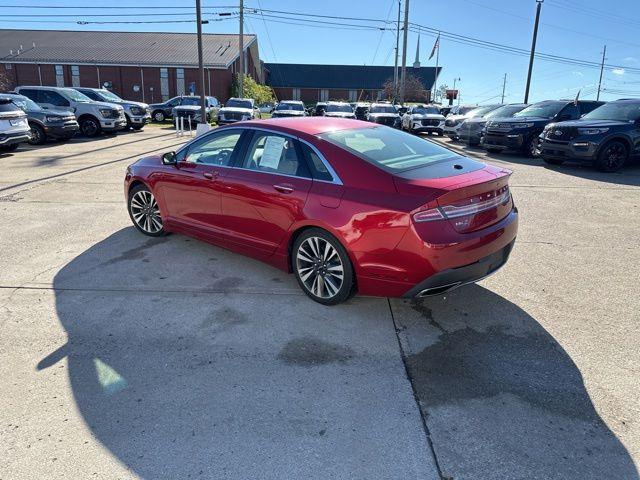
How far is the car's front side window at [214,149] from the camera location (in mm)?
5234

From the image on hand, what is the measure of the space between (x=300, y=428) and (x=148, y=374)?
1.20m

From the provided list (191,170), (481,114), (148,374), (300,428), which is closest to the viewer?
(300,428)

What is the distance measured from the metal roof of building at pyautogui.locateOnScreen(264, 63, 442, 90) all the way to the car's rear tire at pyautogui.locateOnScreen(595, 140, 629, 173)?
68.6 m

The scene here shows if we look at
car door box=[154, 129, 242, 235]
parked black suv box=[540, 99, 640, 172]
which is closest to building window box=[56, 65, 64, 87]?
parked black suv box=[540, 99, 640, 172]

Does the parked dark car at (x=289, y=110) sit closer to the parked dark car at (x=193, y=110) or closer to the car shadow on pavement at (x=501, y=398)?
the parked dark car at (x=193, y=110)

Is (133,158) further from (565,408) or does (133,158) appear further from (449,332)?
(565,408)

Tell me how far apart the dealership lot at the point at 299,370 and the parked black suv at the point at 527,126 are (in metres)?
9.90

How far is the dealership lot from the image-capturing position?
2645mm

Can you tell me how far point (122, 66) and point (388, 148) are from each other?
57021 mm

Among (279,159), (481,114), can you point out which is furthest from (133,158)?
(481,114)

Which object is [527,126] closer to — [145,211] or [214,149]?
[214,149]

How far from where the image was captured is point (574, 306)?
4.46 metres

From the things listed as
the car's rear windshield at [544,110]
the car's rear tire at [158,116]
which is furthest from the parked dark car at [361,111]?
the car's rear windshield at [544,110]

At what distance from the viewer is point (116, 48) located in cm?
5609
